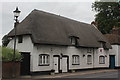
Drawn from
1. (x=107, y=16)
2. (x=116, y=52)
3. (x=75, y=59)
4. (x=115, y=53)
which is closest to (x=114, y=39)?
(x=116, y=52)

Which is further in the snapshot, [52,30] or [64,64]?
[64,64]

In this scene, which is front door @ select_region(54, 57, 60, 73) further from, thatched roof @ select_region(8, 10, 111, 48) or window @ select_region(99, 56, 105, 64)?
window @ select_region(99, 56, 105, 64)

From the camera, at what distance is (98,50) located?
39.3 m

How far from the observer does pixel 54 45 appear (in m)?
30.0

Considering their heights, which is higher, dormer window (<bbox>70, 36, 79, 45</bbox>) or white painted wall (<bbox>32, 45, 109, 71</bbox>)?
dormer window (<bbox>70, 36, 79, 45</bbox>)

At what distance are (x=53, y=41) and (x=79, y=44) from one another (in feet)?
17.9

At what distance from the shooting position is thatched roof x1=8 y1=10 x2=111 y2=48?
92.9ft

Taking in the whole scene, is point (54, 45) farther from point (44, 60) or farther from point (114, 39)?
point (114, 39)

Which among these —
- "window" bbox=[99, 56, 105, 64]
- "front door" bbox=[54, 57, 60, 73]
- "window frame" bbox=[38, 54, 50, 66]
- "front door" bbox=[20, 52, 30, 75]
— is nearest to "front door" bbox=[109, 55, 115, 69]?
"window" bbox=[99, 56, 105, 64]

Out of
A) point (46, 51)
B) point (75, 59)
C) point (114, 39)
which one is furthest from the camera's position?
point (114, 39)

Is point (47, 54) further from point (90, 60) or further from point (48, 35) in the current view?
point (90, 60)

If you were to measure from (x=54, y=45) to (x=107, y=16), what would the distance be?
93.2 feet

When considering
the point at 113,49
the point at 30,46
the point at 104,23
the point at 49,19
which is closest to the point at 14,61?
the point at 30,46

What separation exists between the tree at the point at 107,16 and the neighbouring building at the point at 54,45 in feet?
51.5
